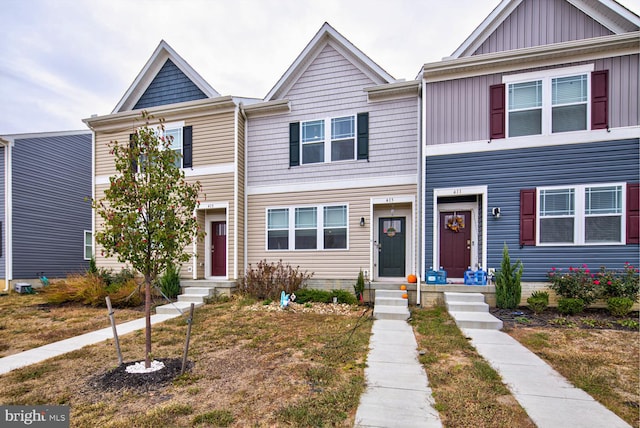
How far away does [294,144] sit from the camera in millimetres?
9078

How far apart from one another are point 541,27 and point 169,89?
10.6 m

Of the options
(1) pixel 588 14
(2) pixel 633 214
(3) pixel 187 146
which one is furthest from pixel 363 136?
(2) pixel 633 214

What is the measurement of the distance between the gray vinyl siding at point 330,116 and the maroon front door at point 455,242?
160 centimetres

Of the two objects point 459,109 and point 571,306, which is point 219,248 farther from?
point 571,306

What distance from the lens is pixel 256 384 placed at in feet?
10.9

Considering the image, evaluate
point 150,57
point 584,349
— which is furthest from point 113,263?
point 584,349

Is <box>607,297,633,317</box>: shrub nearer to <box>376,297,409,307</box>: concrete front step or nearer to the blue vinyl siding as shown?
<box>376,297,409,307</box>: concrete front step

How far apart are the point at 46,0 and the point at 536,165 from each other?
11849 millimetres

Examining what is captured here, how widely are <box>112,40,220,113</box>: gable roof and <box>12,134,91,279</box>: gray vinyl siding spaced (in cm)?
359

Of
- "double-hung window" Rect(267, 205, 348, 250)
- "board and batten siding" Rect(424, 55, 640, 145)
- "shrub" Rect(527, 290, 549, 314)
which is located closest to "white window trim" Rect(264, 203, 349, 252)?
"double-hung window" Rect(267, 205, 348, 250)

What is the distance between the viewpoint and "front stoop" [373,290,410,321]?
641 centimetres

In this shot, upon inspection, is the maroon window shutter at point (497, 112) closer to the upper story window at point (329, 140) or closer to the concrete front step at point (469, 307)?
the upper story window at point (329, 140)

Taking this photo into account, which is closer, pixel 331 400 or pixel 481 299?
pixel 331 400

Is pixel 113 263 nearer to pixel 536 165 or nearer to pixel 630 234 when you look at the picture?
pixel 536 165
